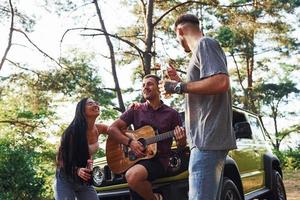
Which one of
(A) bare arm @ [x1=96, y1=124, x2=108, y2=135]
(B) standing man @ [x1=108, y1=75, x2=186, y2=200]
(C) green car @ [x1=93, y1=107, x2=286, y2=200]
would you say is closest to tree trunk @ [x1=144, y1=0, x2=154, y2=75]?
(C) green car @ [x1=93, y1=107, x2=286, y2=200]

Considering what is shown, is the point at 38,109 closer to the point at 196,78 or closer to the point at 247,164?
the point at 247,164

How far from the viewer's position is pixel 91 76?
48.7 feet

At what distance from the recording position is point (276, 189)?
797 cm

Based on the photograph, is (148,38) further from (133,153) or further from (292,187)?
(133,153)

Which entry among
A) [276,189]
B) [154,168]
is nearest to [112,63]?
[276,189]

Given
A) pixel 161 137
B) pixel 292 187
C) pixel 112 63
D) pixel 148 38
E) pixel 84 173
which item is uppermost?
pixel 148 38

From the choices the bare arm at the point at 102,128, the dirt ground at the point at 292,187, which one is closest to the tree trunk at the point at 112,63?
the dirt ground at the point at 292,187

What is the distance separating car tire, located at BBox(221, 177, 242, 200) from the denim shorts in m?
1.54

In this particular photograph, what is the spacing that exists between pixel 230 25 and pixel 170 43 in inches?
137

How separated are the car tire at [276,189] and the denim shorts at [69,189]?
4273mm

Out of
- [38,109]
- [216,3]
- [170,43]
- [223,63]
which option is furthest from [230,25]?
[223,63]

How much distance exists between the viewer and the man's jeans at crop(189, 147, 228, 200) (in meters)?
2.92

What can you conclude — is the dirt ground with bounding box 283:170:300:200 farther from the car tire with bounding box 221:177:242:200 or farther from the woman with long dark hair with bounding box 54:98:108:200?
the woman with long dark hair with bounding box 54:98:108:200

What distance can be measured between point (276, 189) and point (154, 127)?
373 cm
